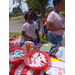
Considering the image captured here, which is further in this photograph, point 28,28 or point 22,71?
point 28,28

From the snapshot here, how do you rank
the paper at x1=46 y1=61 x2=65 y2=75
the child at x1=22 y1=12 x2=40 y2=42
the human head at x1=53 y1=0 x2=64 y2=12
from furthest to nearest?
the child at x1=22 y1=12 x2=40 y2=42
the human head at x1=53 y1=0 x2=64 y2=12
the paper at x1=46 y1=61 x2=65 y2=75

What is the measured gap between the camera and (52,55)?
118 cm

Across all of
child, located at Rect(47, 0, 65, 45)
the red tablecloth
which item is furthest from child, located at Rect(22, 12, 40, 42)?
the red tablecloth

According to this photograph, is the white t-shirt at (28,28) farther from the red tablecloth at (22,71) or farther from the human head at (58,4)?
the red tablecloth at (22,71)

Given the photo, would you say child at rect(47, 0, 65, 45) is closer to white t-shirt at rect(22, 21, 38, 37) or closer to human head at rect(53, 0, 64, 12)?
human head at rect(53, 0, 64, 12)

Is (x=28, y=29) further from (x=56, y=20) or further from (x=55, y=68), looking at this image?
(x=55, y=68)

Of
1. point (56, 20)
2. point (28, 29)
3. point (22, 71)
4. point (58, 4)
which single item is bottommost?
point (22, 71)

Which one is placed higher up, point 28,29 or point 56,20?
point 56,20

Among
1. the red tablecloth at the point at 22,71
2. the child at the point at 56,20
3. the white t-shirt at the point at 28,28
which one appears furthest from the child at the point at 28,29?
the red tablecloth at the point at 22,71

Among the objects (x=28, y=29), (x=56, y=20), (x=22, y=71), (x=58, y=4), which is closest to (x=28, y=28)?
(x=28, y=29)

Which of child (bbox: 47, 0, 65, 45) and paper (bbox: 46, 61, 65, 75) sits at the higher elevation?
child (bbox: 47, 0, 65, 45)
